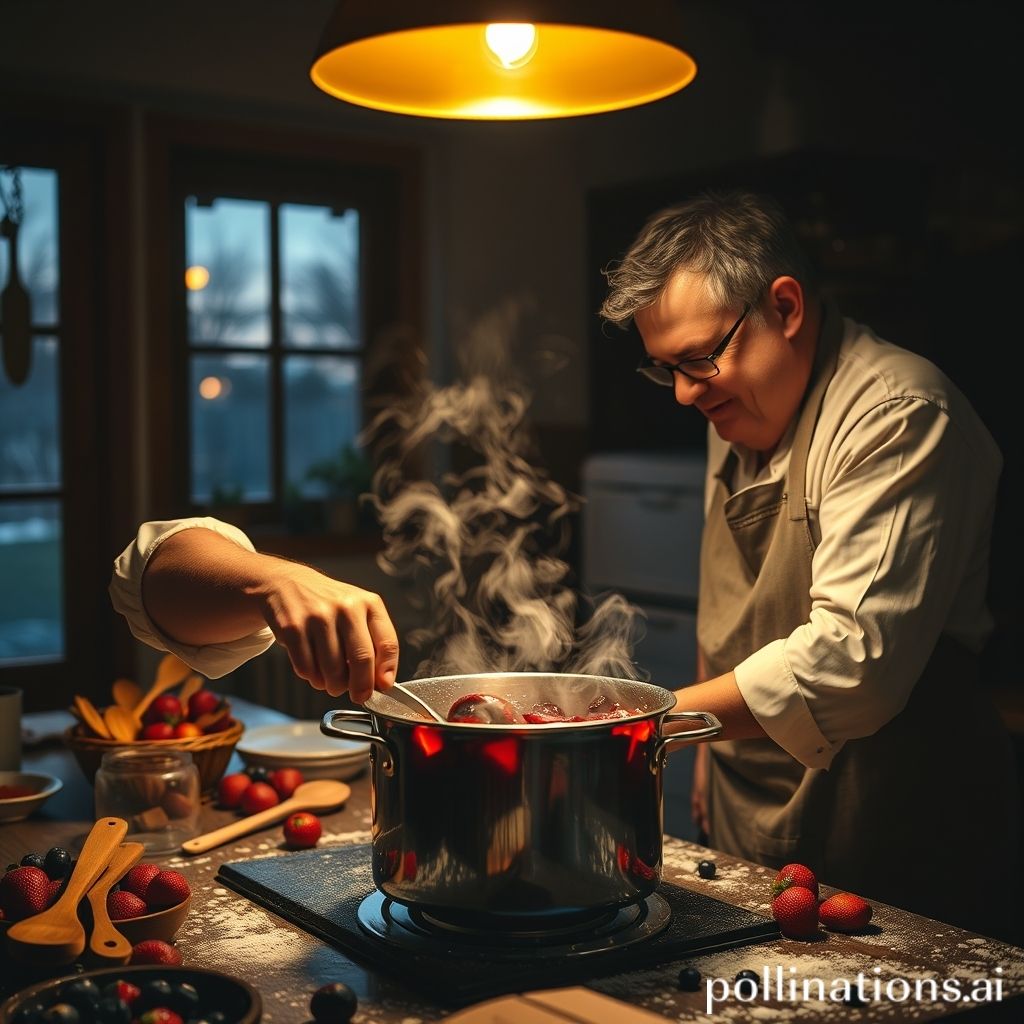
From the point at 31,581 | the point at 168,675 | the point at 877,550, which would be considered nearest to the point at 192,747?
the point at 168,675

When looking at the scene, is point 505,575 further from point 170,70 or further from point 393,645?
point 393,645

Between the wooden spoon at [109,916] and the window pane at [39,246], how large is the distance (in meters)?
3.09

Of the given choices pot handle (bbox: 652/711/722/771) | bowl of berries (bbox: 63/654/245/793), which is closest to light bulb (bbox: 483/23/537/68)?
pot handle (bbox: 652/711/722/771)

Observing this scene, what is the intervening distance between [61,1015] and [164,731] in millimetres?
914

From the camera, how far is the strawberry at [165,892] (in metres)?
1.32

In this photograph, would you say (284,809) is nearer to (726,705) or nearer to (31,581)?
(726,705)

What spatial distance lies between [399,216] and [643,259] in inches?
116

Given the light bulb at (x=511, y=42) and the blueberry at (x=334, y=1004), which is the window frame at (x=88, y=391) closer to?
the light bulb at (x=511, y=42)

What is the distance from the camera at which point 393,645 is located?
53.9 inches

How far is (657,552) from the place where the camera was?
427 centimetres

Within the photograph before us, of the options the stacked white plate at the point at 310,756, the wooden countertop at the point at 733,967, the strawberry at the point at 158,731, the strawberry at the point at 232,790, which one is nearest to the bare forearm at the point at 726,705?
the wooden countertop at the point at 733,967

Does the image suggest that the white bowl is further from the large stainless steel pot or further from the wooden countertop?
the large stainless steel pot

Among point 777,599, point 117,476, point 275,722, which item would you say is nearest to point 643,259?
point 777,599

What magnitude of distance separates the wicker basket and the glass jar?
0.14 meters
